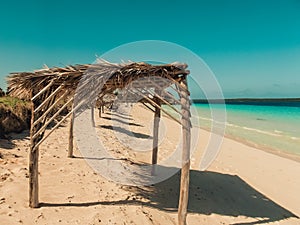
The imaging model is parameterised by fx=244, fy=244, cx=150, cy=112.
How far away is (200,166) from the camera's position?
340 inches

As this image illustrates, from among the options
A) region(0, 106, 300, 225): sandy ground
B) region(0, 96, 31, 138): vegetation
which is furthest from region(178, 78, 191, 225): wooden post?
region(0, 96, 31, 138): vegetation

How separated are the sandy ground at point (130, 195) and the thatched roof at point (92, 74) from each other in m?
2.12

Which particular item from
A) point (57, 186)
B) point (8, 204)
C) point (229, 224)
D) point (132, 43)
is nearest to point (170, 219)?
point (229, 224)

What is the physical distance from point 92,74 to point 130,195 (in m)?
2.80

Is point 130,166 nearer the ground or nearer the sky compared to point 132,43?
nearer the ground

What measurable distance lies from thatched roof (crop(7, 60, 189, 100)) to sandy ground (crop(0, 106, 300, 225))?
212cm

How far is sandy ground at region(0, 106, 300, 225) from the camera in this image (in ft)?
14.1

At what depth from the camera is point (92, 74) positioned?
13.5ft

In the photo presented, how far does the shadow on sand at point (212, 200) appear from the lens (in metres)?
5.12

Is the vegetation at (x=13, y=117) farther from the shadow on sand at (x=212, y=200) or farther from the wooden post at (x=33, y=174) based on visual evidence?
the shadow on sand at (x=212, y=200)

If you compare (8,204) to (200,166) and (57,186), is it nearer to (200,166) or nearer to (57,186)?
(57,186)

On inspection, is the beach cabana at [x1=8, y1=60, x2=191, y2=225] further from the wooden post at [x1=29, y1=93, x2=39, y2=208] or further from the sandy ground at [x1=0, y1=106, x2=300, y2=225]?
the sandy ground at [x1=0, y1=106, x2=300, y2=225]

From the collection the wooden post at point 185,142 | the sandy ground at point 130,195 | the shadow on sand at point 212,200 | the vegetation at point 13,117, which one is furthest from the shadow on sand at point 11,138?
the wooden post at point 185,142

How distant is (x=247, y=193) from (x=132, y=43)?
4933 millimetres
